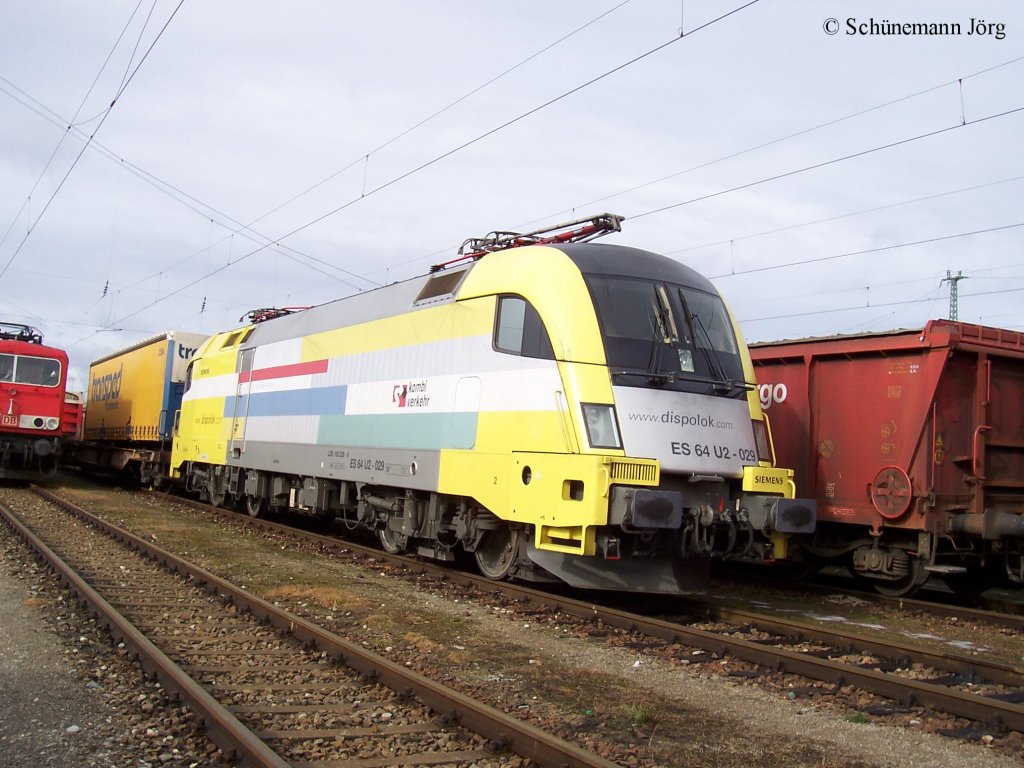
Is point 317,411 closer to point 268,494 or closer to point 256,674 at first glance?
point 268,494

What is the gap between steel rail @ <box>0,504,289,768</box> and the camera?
444 cm

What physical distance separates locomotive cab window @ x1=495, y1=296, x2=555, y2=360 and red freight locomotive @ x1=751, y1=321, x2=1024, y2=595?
4526 mm

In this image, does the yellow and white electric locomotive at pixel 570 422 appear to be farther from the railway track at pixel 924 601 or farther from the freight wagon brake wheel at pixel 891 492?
the railway track at pixel 924 601

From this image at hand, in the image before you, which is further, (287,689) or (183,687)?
(287,689)

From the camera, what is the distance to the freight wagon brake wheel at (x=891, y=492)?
32.3ft

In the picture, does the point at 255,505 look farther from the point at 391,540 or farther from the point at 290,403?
the point at 391,540

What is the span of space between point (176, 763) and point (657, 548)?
15.7 feet

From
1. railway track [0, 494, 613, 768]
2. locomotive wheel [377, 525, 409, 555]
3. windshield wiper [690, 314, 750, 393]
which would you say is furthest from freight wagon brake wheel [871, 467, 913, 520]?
railway track [0, 494, 613, 768]

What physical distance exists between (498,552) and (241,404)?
26.1 feet

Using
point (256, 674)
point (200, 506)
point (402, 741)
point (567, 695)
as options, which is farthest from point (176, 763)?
point (200, 506)

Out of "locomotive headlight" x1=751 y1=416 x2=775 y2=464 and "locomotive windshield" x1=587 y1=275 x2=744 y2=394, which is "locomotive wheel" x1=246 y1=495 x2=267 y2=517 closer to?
"locomotive windshield" x1=587 y1=275 x2=744 y2=394

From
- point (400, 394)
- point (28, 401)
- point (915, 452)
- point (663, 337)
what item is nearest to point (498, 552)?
point (400, 394)

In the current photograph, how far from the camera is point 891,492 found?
1003 cm

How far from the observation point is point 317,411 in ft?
41.9
